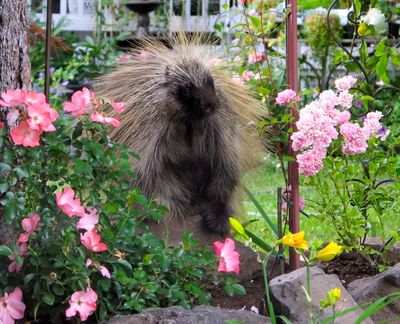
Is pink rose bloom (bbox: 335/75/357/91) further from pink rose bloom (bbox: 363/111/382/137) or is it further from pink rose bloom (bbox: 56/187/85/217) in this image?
pink rose bloom (bbox: 56/187/85/217)

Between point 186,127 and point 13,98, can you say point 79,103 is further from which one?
point 186,127

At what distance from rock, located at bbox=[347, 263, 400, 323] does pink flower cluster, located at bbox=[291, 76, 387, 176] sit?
1.47ft

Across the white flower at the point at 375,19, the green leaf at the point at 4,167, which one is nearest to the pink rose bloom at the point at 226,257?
the green leaf at the point at 4,167

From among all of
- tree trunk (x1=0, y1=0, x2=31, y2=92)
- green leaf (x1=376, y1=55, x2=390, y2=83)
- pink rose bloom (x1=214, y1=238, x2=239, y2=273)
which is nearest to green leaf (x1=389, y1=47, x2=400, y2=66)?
green leaf (x1=376, y1=55, x2=390, y2=83)

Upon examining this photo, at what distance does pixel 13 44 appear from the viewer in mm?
2758

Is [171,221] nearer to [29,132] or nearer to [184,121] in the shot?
[184,121]

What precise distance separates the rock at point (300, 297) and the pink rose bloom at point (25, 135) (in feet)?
2.93

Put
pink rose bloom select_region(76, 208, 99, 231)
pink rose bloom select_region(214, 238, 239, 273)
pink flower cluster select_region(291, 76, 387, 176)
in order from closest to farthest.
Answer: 1. pink rose bloom select_region(76, 208, 99, 231)
2. pink rose bloom select_region(214, 238, 239, 273)
3. pink flower cluster select_region(291, 76, 387, 176)

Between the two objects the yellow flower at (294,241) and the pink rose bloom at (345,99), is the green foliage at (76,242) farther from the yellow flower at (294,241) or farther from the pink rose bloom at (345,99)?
the pink rose bloom at (345,99)

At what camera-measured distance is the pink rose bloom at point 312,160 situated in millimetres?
2971

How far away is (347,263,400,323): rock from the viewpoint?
9.22ft

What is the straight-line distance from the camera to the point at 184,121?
11.6 ft

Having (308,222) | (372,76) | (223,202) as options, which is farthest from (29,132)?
(308,222)

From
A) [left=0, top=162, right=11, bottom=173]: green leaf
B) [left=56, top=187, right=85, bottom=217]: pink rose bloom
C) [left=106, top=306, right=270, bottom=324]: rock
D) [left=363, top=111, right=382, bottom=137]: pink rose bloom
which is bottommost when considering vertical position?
[left=106, top=306, right=270, bottom=324]: rock
